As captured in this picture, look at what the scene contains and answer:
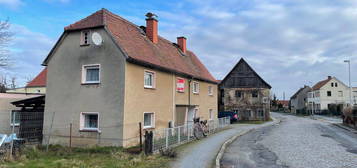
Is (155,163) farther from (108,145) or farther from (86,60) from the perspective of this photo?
(86,60)

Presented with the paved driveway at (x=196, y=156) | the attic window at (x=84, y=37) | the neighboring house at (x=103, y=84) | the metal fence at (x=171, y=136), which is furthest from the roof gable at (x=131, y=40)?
the paved driveway at (x=196, y=156)

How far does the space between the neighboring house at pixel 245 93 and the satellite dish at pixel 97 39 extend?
31963 mm

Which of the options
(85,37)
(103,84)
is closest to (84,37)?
(85,37)

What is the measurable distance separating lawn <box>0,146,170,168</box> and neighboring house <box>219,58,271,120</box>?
106 ft

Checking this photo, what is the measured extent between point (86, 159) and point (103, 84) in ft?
14.3

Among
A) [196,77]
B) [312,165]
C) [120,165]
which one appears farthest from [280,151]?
[196,77]

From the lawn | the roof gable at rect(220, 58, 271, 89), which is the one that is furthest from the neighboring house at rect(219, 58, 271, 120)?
the lawn

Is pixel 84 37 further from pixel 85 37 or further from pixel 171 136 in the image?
pixel 171 136

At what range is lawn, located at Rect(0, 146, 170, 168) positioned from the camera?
31.7ft

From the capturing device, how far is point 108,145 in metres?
13.4

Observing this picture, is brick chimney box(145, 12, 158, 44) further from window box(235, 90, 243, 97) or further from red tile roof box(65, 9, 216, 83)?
window box(235, 90, 243, 97)

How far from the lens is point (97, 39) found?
46.7 ft

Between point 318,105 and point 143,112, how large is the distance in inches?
2487

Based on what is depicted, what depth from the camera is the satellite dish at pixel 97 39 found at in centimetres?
1417
